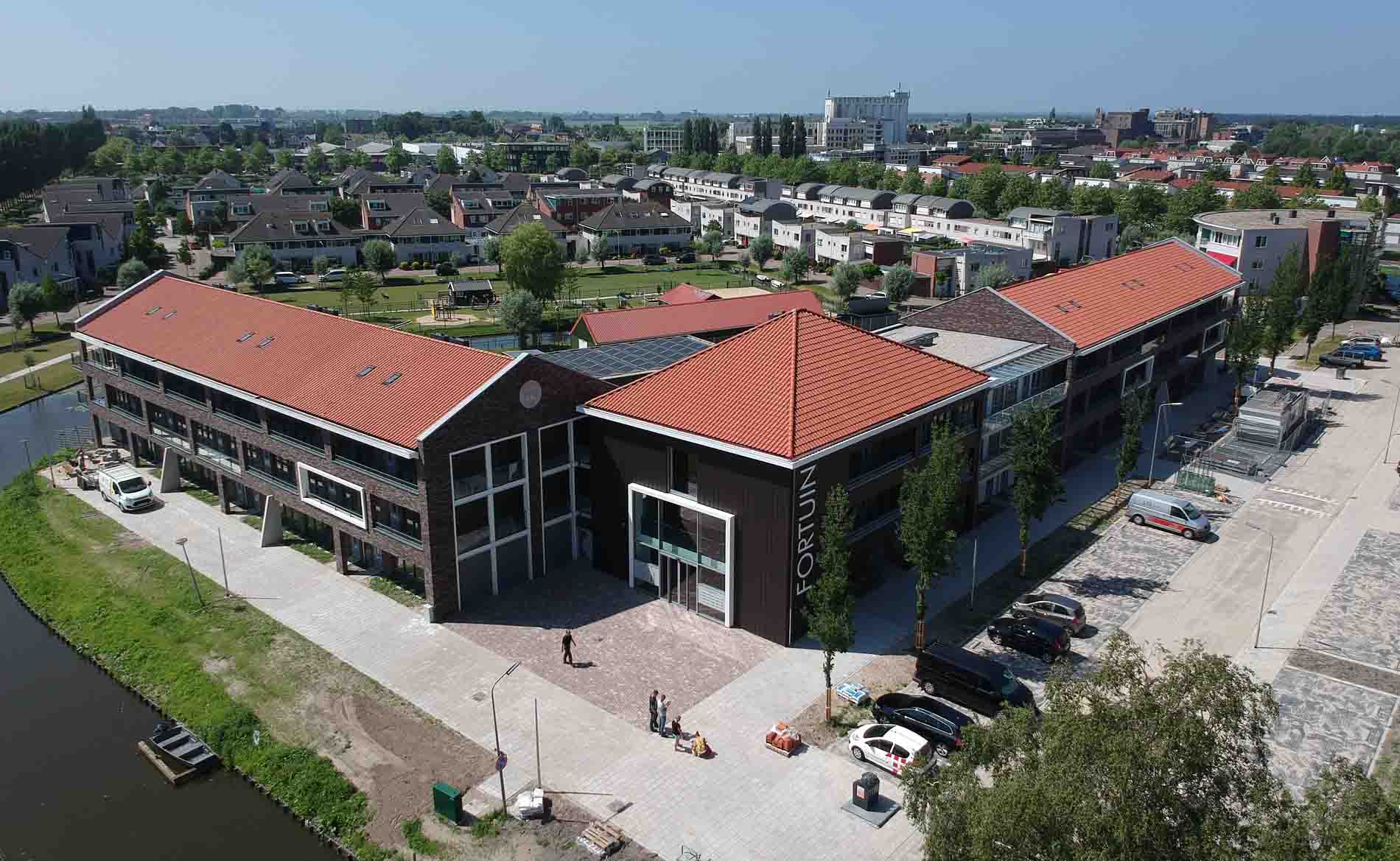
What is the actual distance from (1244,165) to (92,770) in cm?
21392

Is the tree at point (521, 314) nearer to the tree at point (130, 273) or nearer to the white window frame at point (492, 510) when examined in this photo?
the white window frame at point (492, 510)

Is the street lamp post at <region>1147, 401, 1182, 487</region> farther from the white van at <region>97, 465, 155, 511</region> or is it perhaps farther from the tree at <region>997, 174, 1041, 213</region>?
the tree at <region>997, 174, 1041, 213</region>

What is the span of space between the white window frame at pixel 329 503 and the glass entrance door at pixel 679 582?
445 inches

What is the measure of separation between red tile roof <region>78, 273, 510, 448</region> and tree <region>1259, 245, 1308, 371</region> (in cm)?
4985

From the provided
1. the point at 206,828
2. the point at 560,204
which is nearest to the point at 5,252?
the point at 560,204

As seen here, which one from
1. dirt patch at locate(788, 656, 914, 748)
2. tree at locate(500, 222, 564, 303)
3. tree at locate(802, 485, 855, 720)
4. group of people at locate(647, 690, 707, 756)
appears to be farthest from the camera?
tree at locate(500, 222, 564, 303)

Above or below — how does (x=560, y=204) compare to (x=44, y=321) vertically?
above

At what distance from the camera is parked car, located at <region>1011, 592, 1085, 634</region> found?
108 ft

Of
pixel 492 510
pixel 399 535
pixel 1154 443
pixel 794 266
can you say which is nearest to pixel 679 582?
pixel 492 510

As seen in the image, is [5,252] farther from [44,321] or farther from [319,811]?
[319,811]

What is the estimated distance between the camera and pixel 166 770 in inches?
1061

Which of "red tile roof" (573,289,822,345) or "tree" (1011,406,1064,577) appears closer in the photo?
"tree" (1011,406,1064,577)

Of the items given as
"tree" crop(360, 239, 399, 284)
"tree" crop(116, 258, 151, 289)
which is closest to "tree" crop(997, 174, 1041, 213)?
"tree" crop(360, 239, 399, 284)

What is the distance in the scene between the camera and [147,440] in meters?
47.4
